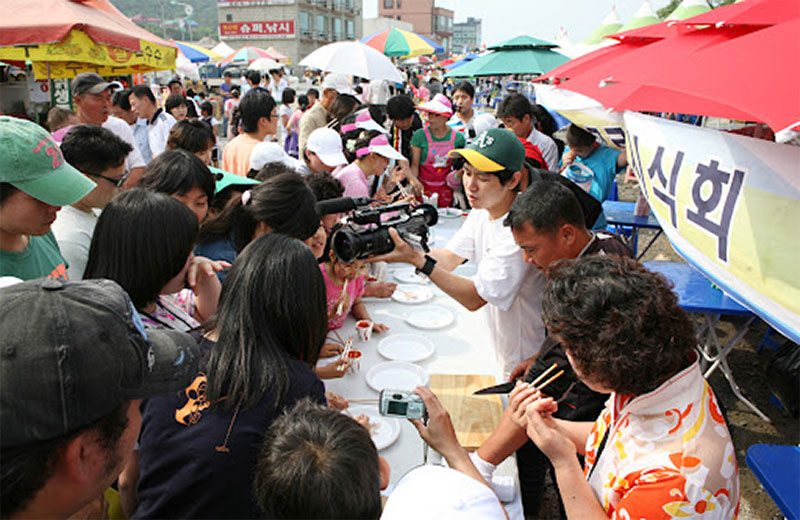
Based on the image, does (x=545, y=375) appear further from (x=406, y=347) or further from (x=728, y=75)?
(x=728, y=75)

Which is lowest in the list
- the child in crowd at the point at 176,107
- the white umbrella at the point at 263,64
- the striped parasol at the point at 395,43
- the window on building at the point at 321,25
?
the child in crowd at the point at 176,107

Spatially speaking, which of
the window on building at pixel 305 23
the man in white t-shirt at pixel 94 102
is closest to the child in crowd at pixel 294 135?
the man in white t-shirt at pixel 94 102

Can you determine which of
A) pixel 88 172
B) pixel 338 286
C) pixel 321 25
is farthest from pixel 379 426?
pixel 321 25

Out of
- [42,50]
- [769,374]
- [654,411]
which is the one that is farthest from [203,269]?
[769,374]

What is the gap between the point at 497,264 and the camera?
2.25 metres

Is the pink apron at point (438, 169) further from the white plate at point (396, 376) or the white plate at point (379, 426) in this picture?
the white plate at point (379, 426)

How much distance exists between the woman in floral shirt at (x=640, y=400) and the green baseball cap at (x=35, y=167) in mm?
1783

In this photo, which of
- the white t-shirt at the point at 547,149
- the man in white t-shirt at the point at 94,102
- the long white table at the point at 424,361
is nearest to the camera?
the long white table at the point at 424,361

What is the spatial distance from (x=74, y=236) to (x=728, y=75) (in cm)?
266

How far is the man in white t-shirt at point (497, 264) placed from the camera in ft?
7.37

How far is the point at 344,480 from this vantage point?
102 centimetres

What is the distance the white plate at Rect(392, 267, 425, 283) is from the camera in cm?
347

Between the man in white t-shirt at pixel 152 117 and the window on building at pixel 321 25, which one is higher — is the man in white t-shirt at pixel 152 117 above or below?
below

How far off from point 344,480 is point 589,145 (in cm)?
458
